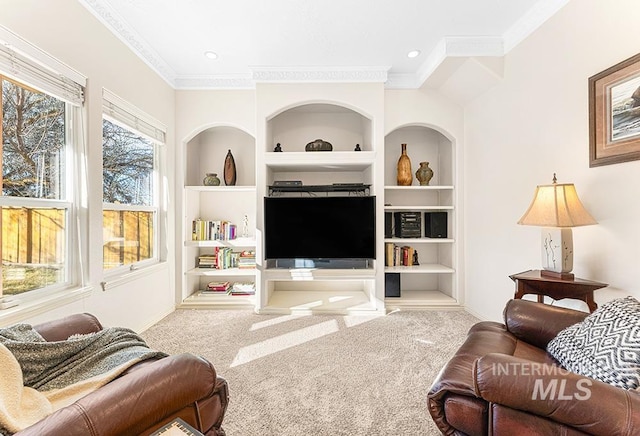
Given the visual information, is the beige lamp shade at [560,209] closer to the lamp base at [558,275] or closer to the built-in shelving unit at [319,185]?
the lamp base at [558,275]

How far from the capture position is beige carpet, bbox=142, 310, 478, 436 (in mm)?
1694

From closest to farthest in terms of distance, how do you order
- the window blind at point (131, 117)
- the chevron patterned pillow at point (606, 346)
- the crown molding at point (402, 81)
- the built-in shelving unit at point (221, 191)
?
the chevron patterned pillow at point (606, 346) < the window blind at point (131, 117) < the crown molding at point (402, 81) < the built-in shelving unit at point (221, 191)

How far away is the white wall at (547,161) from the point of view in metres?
1.91

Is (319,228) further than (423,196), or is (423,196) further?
(423,196)

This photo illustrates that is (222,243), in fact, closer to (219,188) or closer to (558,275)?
(219,188)

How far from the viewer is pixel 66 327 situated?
60.9 inches

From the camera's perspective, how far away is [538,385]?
1050 millimetres

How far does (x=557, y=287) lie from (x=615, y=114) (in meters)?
1.14

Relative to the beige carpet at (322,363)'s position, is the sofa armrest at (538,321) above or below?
above

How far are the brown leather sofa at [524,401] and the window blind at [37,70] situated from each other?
276 centimetres

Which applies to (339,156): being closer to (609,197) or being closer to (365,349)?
(365,349)

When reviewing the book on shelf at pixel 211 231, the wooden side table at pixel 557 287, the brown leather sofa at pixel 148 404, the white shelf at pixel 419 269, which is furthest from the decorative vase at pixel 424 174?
the brown leather sofa at pixel 148 404

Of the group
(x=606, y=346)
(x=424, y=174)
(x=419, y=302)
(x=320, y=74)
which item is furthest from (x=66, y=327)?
(x=424, y=174)

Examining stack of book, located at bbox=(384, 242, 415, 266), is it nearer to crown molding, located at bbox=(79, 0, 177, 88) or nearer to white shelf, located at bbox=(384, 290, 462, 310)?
white shelf, located at bbox=(384, 290, 462, 310)
